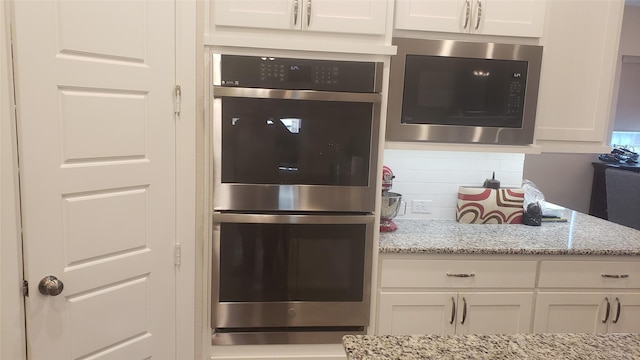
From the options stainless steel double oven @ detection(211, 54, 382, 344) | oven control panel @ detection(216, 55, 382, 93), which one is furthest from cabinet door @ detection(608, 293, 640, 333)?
oven control panel @ detection(216, 55, 382, 93)

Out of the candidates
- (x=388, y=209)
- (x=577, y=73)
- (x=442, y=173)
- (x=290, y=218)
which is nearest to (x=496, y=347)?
(x=290, y=218)

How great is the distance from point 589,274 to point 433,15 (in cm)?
144

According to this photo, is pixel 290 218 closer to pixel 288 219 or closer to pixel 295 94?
pixel 288 219

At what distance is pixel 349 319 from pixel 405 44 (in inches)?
50.5

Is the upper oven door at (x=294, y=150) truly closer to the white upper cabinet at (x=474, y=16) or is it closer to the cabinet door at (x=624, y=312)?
the white upper cabinet at (x=474, y=16)

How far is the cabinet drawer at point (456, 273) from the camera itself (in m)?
2.12

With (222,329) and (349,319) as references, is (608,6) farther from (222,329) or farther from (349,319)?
(222,329)

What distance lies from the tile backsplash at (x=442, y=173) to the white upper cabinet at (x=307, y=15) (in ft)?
2.83

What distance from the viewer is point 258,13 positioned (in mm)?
1895

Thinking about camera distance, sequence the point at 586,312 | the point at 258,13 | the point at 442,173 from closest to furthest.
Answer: the point at 258,13 < the point at 586,312 < the point at 442,173

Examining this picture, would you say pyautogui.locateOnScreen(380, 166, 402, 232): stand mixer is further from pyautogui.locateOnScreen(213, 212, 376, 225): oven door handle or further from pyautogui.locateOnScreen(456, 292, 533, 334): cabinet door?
pyautogui.locateOnScreen(456, 292, 533, 334): cabinet door

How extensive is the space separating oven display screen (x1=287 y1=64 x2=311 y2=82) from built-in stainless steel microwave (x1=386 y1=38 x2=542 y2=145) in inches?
16.7

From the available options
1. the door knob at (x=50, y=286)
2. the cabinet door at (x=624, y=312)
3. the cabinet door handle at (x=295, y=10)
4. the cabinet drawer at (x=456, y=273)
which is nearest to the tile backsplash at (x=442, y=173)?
the cabinet drawer at (x=456, y=273)

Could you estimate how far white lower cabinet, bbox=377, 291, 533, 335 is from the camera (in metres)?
2.14
